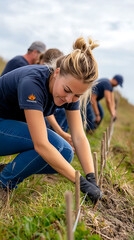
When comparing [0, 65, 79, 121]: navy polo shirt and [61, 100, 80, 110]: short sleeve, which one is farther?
[61, 100, 80, 110]: short sleeve

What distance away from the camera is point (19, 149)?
2.31m

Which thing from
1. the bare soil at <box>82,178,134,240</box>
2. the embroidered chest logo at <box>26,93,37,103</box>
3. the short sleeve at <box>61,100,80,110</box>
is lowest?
the bare soil at <box>82,178,134,240</box>

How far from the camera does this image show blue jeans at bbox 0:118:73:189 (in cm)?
223

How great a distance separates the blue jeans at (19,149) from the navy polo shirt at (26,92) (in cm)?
12

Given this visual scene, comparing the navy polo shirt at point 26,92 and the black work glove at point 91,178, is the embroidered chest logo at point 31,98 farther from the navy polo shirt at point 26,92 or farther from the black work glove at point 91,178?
the black work glove at point 91,178

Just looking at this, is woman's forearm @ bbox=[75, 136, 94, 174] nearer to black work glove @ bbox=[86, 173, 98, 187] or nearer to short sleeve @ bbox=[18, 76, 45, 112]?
black work glove @ bbox=[86, 173, 98, 187]

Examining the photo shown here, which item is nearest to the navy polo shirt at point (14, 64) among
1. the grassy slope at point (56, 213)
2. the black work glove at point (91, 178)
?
the grassy slope at point (56, 213)

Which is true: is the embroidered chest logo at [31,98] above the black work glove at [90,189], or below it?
above

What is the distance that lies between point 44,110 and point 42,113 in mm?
359

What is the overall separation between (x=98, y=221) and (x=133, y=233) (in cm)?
34

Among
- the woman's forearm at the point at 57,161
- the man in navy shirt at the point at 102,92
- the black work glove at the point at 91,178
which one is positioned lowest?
the man in navy shirt at the point at 102,92

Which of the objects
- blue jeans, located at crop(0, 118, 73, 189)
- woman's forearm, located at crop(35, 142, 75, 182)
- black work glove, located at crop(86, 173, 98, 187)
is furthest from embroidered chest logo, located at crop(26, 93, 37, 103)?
black work glove, located at crop(86, 173, 98, 187)

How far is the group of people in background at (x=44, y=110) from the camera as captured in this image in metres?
1.90

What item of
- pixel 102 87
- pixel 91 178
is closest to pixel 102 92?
pixel 102 87
